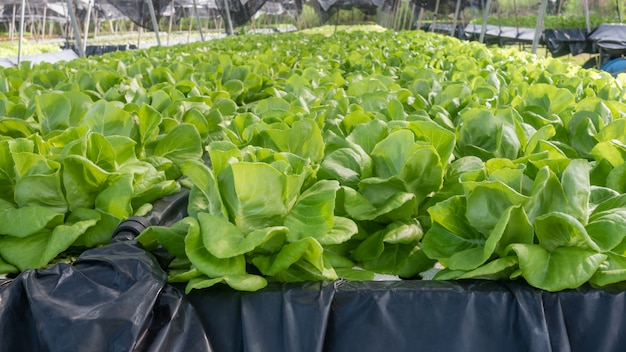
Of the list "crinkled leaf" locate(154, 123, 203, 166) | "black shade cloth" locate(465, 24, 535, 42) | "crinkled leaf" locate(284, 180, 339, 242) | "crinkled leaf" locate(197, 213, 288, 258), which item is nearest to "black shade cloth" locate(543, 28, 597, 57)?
"black shade cloth" locate(465, 24, 535, 42)

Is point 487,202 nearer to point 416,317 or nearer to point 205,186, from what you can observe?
point 416,317

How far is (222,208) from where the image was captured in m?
1.23

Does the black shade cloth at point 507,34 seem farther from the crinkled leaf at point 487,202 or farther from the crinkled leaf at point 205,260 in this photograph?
the crinkled leaf at point 205,260

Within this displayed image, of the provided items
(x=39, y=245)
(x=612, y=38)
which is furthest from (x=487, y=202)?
(x=612, y=38)

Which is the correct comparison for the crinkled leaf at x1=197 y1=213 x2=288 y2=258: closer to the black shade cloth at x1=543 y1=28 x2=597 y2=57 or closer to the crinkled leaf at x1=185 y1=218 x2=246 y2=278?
the crinkled leaf at x1=185 y1=218 x2=246 y2=278

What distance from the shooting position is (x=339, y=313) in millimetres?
1207

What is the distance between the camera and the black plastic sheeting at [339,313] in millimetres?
1157

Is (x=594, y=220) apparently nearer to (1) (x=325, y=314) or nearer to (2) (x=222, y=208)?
(1) (x=325, y=314)

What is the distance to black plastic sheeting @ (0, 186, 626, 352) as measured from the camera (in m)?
1.16

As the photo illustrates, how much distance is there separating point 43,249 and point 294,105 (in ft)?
3.95

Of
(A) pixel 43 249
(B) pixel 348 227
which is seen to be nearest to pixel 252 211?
(B) pixel 348 227

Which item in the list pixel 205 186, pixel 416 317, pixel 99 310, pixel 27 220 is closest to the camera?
pixel 99 310

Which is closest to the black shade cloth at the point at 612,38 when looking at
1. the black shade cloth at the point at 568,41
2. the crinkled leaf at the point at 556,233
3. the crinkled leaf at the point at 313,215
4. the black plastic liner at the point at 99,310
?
the black shade cloth at the point at 568,41

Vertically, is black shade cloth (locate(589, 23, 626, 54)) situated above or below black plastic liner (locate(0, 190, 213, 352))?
above
